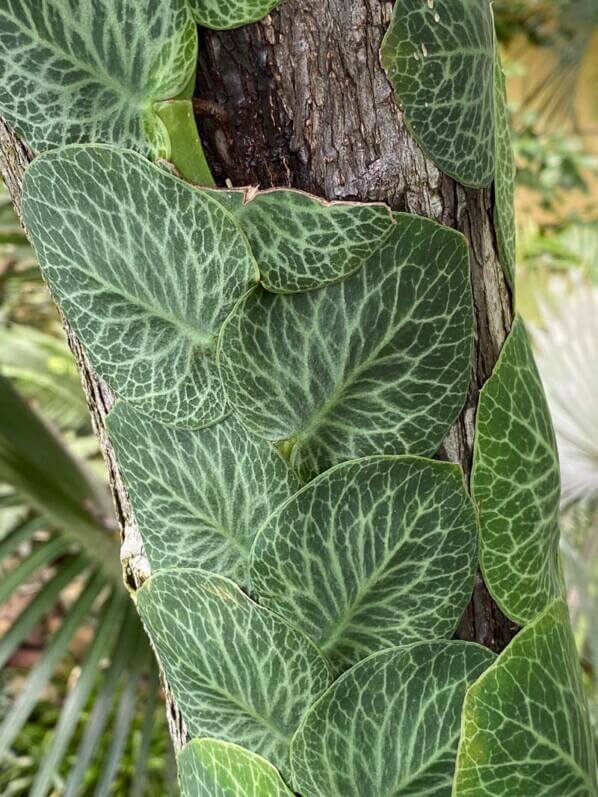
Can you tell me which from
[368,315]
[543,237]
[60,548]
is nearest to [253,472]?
[368,315]

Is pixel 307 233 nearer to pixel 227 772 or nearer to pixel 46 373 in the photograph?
pixel 227 772

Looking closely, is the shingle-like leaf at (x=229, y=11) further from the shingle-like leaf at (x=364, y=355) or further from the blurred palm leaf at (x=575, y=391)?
the blurred palm leaf at (x=575, y=391)

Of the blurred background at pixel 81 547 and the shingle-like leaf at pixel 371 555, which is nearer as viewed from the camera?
the shingle-like leaf at pixel 371 555

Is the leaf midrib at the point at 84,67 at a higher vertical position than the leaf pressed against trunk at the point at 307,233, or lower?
higher

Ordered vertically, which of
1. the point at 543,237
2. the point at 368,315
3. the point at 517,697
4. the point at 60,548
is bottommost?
the point at 543,237

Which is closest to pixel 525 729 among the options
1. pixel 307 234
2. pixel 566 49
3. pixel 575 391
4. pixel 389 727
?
pixel 389 727

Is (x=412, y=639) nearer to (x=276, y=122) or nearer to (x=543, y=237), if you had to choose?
(x=276, y=122)

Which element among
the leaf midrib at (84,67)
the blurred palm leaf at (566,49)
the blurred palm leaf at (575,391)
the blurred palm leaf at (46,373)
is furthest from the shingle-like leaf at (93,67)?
the blurred palm leaf at (566,49)
